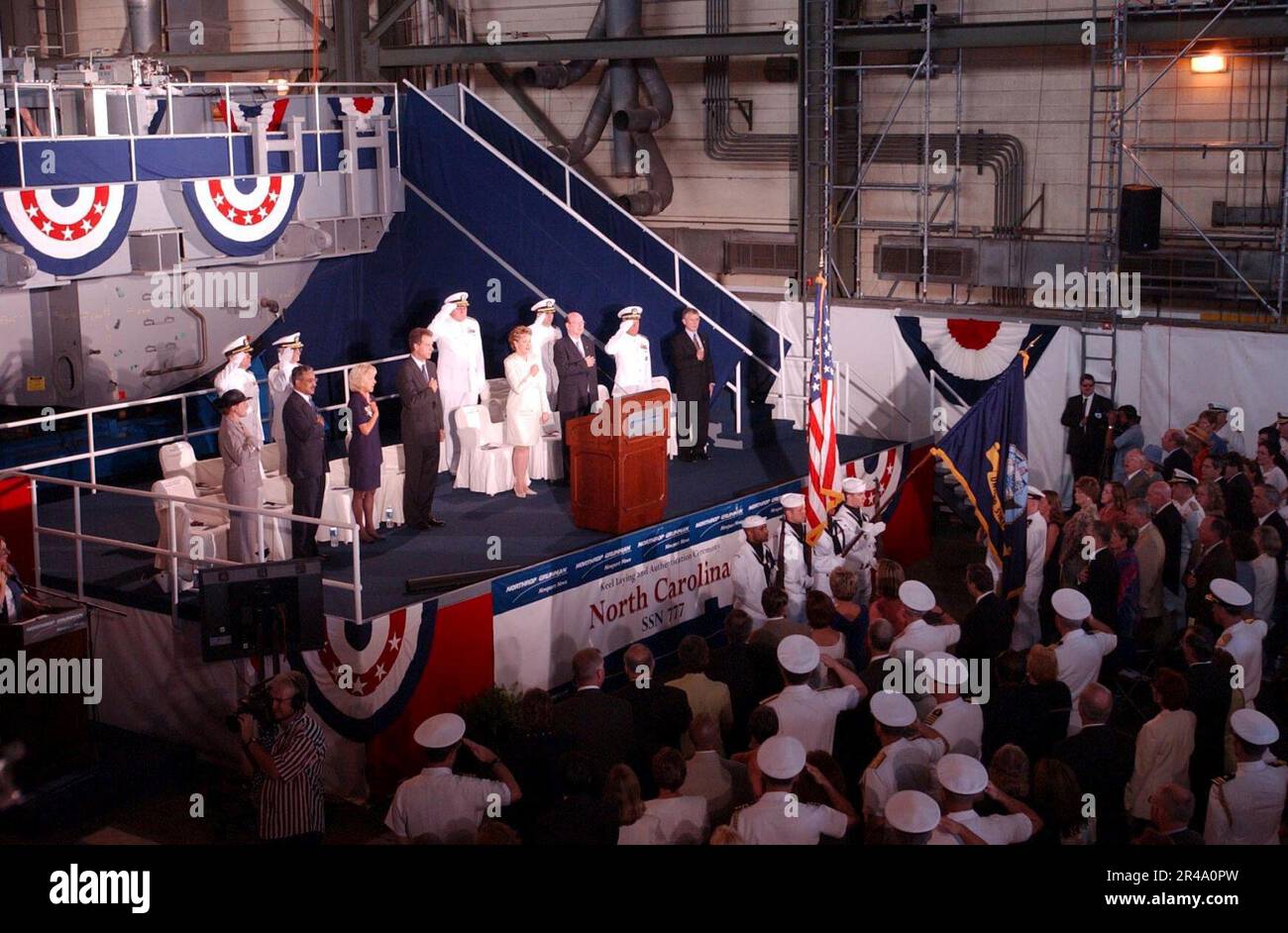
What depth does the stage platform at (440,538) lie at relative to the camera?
32.6ft

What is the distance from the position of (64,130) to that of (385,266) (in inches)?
129

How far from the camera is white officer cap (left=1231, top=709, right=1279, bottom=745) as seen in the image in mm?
6672

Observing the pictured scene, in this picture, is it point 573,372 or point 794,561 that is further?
point 573,372

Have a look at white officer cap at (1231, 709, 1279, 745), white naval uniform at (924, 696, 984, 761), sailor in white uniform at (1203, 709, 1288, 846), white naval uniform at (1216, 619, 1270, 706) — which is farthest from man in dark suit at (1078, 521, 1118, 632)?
sailor in white uniform at (1203, 709, 1288, 846)

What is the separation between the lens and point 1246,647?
827 cm

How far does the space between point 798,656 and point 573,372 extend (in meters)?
5.34

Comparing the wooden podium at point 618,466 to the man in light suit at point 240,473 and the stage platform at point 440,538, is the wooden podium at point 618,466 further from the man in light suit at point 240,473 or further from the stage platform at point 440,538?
the man in light suit at point 240,473

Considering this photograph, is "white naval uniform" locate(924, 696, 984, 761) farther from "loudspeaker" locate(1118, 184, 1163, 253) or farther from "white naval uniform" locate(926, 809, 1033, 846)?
"loudspeaker" locate(1118, 184, 1163, 253)

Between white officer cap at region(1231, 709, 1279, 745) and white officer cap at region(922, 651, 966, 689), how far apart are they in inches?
52.3

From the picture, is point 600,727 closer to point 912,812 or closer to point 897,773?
point 897,773

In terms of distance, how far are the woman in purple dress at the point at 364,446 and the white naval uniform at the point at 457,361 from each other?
1.53 meters

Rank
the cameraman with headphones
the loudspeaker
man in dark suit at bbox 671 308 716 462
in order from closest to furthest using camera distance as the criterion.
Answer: the cameraman with headphones → man in dark suit at bbox 671 308 716 462 → the loudspeaker

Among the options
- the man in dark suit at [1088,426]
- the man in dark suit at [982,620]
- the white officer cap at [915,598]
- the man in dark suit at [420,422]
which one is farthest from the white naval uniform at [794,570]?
the man in dark suit at [1088,426]

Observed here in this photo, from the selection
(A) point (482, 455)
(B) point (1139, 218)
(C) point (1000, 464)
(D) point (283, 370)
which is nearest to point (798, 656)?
(C) point (1000, 464)
